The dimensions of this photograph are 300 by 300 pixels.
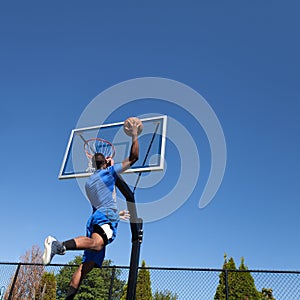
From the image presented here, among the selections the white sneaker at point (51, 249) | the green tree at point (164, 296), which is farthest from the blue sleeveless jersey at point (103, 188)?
the green tree at point (164, 296)

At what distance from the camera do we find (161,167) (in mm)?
4531

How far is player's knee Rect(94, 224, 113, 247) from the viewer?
2820 millimetres

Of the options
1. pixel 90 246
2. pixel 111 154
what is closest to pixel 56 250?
pixel 90 246

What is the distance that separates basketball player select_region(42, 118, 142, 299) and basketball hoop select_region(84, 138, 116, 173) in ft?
5.47

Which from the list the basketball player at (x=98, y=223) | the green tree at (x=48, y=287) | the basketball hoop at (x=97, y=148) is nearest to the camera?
the basketball player at (x=98, y=223)

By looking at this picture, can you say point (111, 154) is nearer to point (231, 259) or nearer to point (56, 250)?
point (56, 250)

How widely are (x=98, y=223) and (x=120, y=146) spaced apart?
90.7 inches

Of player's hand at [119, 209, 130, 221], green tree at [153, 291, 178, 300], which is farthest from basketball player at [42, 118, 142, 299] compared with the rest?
green tree at [153, 291, 178, 300]

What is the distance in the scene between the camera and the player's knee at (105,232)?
9.25 ft

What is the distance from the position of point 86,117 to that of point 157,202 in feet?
6.76

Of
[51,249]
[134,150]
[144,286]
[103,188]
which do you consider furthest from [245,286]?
[51,249]

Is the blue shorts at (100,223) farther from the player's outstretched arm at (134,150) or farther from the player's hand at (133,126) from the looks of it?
the player's hand at (133,126)

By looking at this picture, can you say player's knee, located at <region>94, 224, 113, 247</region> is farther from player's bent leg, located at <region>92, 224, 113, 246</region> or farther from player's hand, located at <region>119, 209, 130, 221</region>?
player's hand, located at <region>119, 209, 130, 221</region>

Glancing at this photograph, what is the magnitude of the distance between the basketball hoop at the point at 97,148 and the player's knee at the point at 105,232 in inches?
86.0
